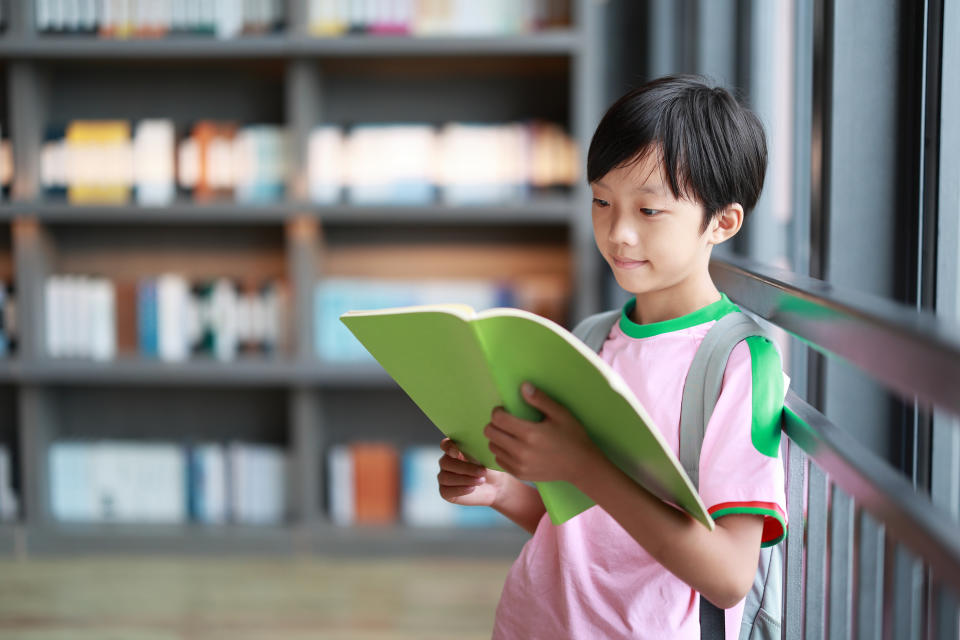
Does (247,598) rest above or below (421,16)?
below

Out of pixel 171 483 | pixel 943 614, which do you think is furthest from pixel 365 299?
pixel 943 614

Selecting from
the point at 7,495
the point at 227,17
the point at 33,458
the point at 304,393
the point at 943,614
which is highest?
the point at 227,17

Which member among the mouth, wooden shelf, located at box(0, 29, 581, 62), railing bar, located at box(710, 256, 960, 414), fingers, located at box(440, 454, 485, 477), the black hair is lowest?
fingers, located at box(440, 454, 485, 477)

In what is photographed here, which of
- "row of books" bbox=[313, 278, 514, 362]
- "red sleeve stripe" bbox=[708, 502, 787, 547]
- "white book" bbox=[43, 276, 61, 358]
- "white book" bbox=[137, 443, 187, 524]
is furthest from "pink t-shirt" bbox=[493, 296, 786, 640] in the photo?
"white book" bbox=[43, 276, 61, 358]

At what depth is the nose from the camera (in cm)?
86

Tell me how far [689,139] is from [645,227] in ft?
0.27

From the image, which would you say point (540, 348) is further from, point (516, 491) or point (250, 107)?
point (250, 107)

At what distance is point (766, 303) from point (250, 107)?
270 cm

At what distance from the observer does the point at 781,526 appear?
0.81 metres

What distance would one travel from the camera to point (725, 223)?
2.94ft

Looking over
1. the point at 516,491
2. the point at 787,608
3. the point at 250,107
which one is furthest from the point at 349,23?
the point at 787,608

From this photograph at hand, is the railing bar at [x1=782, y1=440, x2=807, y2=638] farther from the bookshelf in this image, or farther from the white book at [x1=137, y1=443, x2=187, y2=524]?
the white book at [x1=137, y1=443, x2=187, y2=524]

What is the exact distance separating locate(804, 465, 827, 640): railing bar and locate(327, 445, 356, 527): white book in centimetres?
237

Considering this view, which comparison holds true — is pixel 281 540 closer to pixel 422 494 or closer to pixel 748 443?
pixel 422 494
